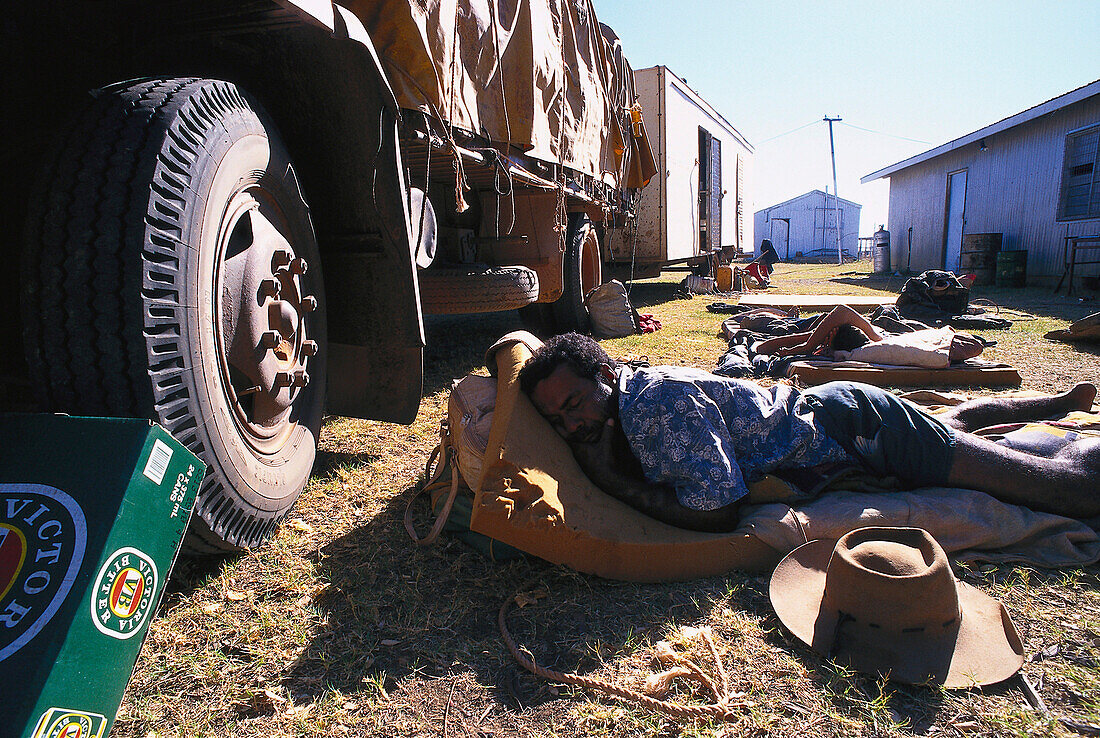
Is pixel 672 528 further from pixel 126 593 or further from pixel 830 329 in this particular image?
pixel 830 329

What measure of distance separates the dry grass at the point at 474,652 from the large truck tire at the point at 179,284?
267 millimetres

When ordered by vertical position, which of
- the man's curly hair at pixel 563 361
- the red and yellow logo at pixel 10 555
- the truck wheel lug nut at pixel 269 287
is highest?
the truck wheel lug nut at pixel 269 287

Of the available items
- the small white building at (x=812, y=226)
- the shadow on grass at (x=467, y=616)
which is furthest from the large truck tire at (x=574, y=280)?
the small white building at (x=812, y=226)

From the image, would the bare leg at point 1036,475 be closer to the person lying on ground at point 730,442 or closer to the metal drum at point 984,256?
the person lying on ground at point 730,442

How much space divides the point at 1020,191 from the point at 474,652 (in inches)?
704

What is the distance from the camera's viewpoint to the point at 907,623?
1.67 metres

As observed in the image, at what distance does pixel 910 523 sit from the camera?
232cm

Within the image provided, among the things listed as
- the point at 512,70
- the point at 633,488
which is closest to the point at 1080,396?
the point at 633,488

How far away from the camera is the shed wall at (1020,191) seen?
13234 millimetres

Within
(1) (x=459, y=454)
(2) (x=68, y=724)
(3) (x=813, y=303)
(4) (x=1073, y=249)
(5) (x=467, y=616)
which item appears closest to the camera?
(2) (x=68, y=724)

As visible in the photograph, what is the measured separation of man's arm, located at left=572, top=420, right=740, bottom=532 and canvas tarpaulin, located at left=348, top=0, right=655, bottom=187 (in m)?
1.88

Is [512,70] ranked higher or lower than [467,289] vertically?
higher

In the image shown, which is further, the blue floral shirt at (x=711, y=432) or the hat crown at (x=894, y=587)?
the blue floral shirt at (x=711, y=432)

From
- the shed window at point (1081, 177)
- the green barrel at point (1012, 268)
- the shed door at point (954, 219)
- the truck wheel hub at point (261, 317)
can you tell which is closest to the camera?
the truck wheel hub at point (261, 317)
